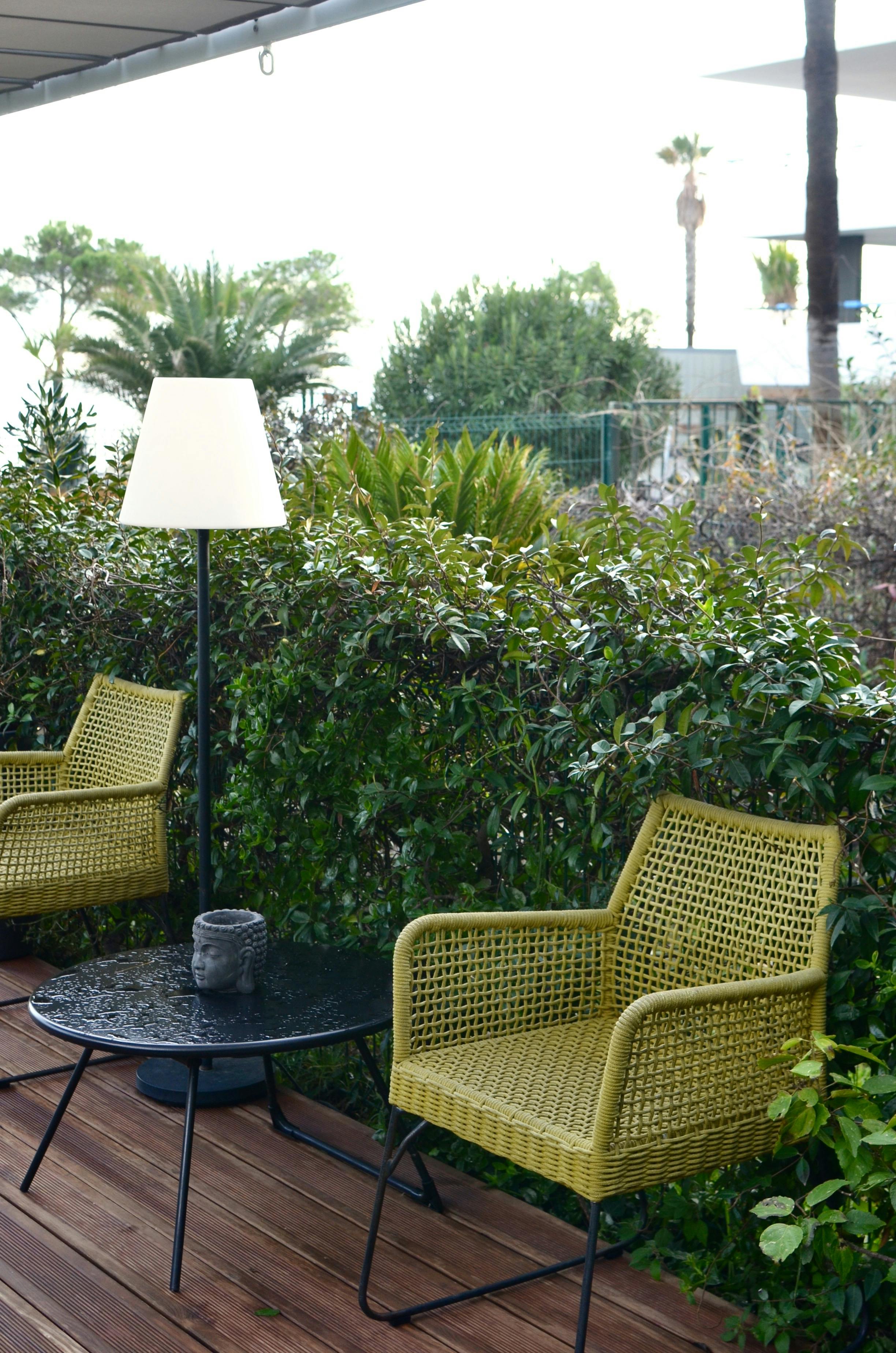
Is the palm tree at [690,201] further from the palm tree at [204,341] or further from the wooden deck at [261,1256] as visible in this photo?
the wooden deck at [261,1256]

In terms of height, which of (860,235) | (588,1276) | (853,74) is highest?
(860,235)

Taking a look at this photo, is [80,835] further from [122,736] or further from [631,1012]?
[631,1012]

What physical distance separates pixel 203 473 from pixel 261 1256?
167 centimetres

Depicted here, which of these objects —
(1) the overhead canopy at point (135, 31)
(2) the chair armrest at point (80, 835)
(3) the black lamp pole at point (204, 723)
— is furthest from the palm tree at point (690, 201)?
(3) the black lamp pole at point (204, 723)

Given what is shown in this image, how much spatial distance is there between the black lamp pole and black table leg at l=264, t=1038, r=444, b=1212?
1.65ft

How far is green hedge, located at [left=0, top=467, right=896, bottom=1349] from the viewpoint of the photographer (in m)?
2.36

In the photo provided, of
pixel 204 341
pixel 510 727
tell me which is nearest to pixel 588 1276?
pixel 510 727

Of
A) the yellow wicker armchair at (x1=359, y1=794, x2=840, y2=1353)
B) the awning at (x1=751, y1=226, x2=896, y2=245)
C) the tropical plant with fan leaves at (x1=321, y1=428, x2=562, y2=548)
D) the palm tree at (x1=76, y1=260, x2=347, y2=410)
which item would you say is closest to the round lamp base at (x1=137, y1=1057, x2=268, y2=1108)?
the yellow wicker armchair at (x1=359, y1=794, x2=840, y2=1353)

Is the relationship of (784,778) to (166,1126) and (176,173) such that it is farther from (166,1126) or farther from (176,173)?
(176,173)

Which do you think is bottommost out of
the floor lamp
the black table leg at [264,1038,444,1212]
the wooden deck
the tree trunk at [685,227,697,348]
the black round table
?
the wooden deck

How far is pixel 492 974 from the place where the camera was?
259 cm

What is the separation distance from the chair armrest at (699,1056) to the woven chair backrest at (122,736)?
2.01m

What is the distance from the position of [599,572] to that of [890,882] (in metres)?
0.82

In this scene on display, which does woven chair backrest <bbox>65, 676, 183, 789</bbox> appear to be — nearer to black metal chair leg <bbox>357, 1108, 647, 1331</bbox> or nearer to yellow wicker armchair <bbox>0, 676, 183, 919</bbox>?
yellow wicker armchair <bbox>0, 676, 183, 919</bbox>
